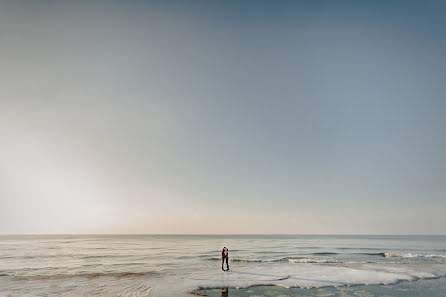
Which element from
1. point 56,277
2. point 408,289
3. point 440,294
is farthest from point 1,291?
point 440,294

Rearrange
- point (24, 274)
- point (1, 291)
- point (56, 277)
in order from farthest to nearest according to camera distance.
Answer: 1. point (24, 274)
2. point (56, 277)
3. point (1, 291)

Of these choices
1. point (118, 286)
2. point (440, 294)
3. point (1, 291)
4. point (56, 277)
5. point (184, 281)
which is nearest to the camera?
point (440, 294)

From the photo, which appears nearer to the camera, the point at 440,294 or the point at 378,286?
the point at 440,294

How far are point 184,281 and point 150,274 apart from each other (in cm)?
582

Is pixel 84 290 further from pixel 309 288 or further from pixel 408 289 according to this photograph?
pixel 408 289

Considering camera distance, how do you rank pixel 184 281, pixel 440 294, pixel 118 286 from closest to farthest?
pixel 440 294 → pixel 118 286 → pixel 184 281

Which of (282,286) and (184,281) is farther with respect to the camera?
(184,281)

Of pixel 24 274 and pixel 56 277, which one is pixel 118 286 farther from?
pixel 24 274

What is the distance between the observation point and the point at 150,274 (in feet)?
83.0

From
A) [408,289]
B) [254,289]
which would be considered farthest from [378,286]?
[254,289]

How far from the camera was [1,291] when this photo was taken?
18.6m

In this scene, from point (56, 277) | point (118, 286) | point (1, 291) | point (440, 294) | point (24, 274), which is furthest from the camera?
point (24, 274)

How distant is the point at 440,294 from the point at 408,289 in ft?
6.05

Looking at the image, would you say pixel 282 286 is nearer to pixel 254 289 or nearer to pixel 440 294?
pixel 254 289
